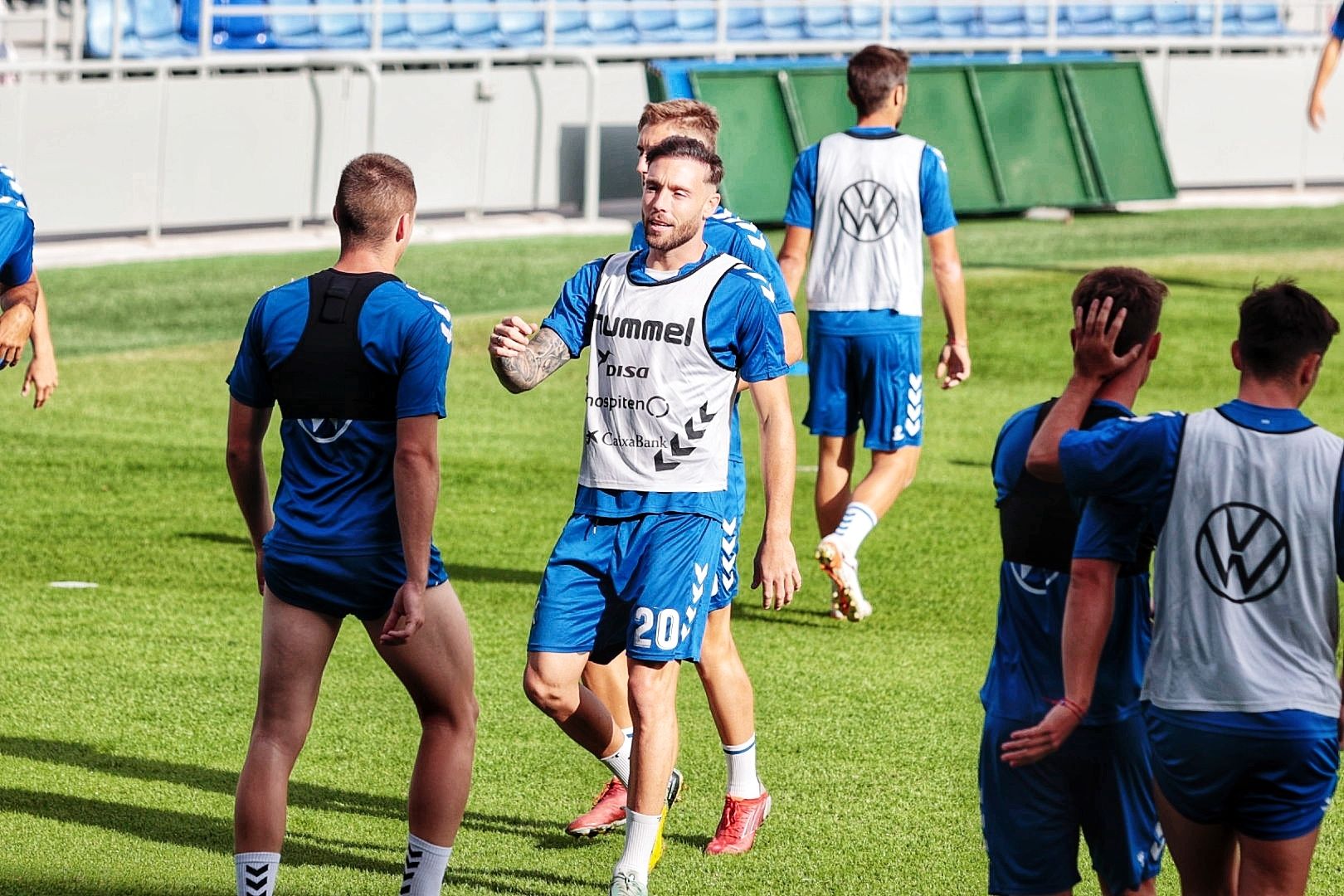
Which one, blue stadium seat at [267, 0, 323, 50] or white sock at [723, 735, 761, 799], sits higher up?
blue stadium seat at [267, 0, 323, 50]

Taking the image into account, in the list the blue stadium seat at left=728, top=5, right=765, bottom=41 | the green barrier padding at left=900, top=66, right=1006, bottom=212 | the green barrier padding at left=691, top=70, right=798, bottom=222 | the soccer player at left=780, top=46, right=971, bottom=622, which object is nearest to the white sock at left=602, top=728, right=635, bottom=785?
the soccer player at left=780, top=46, right=971, bottom=622

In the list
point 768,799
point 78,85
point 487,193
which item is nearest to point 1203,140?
point 487,193

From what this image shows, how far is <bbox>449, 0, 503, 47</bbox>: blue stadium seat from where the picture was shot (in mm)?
25969

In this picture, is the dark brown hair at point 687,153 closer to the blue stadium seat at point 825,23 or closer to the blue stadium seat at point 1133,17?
the blue stadium seat at point 825,23

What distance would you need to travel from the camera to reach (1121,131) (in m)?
25.2

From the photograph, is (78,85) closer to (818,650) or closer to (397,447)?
(818,650)

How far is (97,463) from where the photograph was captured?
40.6 feet

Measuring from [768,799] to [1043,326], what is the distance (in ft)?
39.0

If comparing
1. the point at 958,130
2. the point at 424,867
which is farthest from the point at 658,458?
the point at 958,130

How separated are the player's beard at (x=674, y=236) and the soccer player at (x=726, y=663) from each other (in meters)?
0.32

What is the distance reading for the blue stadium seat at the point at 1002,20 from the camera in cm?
2991

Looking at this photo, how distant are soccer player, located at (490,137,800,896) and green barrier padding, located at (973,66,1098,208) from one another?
19086mm

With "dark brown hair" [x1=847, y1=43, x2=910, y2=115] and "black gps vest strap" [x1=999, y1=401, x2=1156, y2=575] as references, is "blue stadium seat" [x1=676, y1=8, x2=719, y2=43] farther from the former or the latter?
"black gps vest strap" [x1=999, y1=401, x2=1156, y2=575]

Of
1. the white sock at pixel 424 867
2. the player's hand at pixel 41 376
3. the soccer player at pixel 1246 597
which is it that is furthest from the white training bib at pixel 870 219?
the soccer player at pixel 1246 597
